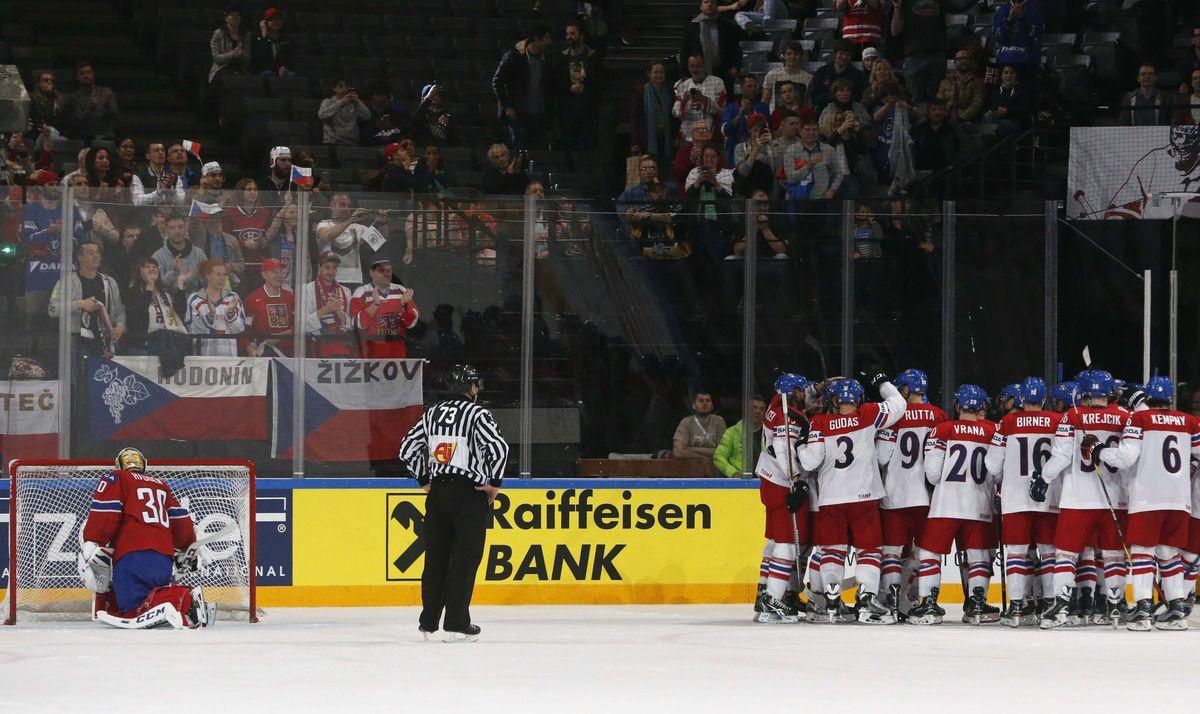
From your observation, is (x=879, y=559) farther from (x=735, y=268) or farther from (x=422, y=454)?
(x=422, y=454)

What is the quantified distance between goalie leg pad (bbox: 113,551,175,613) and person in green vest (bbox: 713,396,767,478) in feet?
13.2

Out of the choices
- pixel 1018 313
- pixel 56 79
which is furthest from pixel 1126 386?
pixel 56 79

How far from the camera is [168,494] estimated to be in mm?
10969

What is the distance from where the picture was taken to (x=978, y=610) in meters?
11.6

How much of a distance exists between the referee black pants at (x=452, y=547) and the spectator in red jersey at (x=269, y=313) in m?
2.63

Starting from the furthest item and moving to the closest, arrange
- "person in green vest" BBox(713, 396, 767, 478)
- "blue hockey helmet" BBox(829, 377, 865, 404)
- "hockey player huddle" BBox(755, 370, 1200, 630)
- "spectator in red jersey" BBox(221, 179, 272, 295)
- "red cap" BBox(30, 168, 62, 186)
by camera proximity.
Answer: "red cap" BBox(30, 168, 62, 186), "person in green vest" BBox(713, 396, 767, 478), "spectator in red jersey" BBox(221, 179, 272, 295), "blue hockey helmet" BBox(829, 377, 865, 404), "hockey player huddle" BBox(755, 370, 1200, 630)

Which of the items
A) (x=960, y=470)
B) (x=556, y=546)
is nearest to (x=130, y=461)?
(x=556, y=546)

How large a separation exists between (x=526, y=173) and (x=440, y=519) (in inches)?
276

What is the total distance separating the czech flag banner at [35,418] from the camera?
11930 mm

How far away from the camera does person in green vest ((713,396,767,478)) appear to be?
12742 mm

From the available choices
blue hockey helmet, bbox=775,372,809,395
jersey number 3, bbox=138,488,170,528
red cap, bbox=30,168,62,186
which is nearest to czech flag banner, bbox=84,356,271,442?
jersey number 3, bbox=138,488,170,528

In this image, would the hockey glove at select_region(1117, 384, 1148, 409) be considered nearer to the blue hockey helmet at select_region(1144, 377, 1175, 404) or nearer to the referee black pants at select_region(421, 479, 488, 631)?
the blue hockey helmet at select_region(1144, 377, 1175, 404)

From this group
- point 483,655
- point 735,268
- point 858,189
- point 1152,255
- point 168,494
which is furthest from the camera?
point 858,189

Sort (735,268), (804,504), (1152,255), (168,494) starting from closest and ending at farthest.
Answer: (168,494) < (804,504) < (735,268) < (1152,255)
